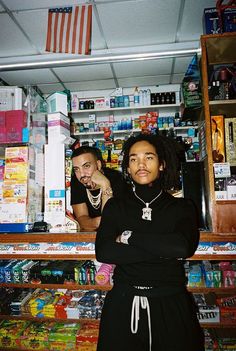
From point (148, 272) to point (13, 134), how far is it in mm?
1582

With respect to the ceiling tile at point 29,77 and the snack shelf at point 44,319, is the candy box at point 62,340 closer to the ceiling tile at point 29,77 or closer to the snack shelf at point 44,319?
the snack shelf at point 44,319

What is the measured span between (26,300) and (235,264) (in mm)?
1764

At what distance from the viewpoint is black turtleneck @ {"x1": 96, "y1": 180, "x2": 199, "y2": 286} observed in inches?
50.0

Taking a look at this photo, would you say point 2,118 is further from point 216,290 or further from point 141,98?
point 141,98

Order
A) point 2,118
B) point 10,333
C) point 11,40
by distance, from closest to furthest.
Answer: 1. point 10,333
2. point 2,118
3. point 11,40

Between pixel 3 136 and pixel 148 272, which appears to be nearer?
pixel 148 272

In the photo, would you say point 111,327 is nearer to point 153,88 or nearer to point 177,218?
point 177,218

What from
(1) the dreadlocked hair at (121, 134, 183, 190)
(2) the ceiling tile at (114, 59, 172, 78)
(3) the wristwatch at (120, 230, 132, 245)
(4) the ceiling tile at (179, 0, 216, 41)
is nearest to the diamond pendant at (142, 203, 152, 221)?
(3) the wristwatch at (120, 230, 132, 245)

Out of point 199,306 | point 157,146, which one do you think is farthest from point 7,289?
point 157,146

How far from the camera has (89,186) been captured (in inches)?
94.4

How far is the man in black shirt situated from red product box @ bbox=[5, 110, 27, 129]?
523mm

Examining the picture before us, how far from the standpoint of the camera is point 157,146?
1.60m

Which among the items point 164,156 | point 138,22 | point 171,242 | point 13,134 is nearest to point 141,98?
point 138,22

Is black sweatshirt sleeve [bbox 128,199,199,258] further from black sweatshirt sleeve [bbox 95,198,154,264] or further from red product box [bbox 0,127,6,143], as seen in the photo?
red product box [bbox 0,127,6,143]
